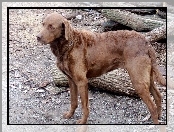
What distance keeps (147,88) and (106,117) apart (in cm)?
54

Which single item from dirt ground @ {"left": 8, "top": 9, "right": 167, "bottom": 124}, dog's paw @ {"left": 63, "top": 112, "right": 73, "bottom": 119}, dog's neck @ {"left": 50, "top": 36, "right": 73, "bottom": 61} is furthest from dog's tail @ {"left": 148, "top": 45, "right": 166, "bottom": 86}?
dog's paw @ {"left": 63, "top": 112, "right": 73, "bottom": 119}

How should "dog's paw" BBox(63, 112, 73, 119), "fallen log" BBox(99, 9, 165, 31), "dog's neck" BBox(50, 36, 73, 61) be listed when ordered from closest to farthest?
"dog's neck" BBox(50, 36, 73, 61) < "dog's paw" BBox(63, 112, 73, 119) < "fallen log" BBox(99, 9, 165, 31)

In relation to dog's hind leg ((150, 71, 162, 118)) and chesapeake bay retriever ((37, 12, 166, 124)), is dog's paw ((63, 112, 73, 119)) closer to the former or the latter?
chesapeake bay retriever ((37, 12, 166, 124))

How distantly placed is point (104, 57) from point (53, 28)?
0.59 metres

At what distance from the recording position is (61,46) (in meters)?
4.63

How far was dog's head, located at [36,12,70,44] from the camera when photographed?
445 centimetres

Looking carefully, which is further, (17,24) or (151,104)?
(17,24)

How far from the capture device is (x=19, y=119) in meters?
5.01

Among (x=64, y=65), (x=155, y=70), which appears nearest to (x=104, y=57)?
(x=64, y=65)

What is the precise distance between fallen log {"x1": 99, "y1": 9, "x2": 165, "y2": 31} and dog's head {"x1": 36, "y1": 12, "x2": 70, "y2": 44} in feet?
2.92

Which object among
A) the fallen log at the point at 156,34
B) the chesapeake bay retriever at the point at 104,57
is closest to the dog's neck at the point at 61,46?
the chesapeake bay retriever at the point at 104,57

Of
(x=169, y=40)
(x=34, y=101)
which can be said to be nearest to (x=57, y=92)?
(x=34, y=101)

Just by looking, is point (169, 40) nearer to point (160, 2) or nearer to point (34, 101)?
point (160, 2)

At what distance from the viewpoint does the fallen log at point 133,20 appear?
17.4 ft
